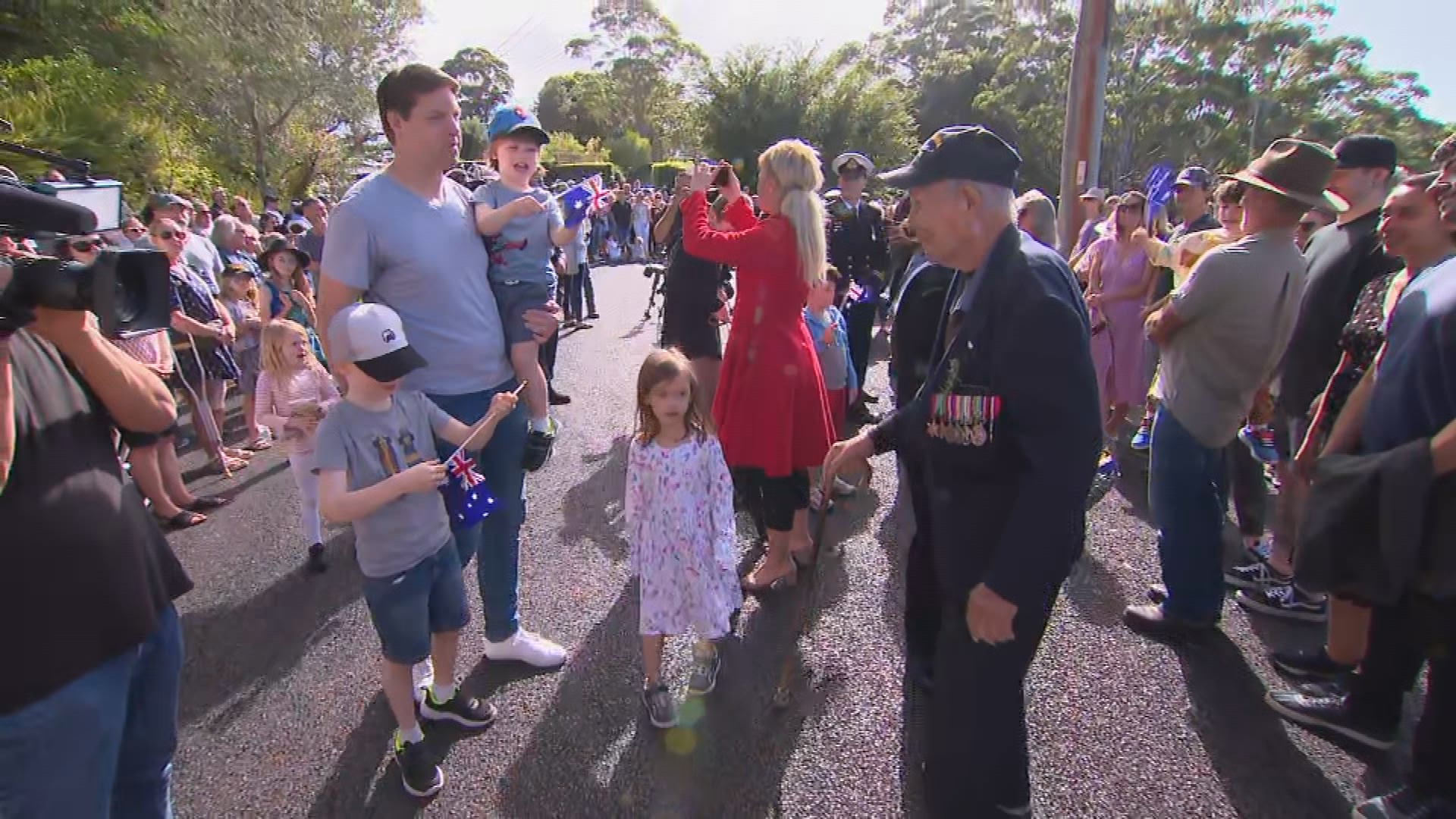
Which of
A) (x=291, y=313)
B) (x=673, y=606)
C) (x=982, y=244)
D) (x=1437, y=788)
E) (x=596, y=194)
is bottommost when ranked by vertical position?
(x=1437, y=788)

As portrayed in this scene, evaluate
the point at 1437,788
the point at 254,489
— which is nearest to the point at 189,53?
the point at 254,489

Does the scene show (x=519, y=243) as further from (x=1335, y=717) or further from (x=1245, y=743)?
(x=1335, y=717)

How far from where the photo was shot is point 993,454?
1773 millimetres

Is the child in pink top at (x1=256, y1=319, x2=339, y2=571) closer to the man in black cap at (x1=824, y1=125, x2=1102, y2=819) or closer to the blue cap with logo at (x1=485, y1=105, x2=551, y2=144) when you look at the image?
the blue cap with logo at (x1=485, y1=105, x2=551, y2=144)

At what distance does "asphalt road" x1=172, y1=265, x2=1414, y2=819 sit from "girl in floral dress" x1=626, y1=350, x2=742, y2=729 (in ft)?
1.12

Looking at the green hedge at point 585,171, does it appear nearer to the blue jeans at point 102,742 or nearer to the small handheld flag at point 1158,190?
the small handheld flag at point 1158,190

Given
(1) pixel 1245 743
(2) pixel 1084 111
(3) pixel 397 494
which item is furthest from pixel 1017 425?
(2) pixel 1084 111

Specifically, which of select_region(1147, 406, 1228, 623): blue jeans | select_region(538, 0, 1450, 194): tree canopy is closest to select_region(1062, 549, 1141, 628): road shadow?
select_region(1147, 406, 1228, 623): blue jeans

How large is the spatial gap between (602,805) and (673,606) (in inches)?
27.7

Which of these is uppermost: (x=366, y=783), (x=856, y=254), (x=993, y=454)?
(x=856, y=254)

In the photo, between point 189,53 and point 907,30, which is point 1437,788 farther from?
point 907,30

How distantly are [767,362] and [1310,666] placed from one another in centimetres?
259

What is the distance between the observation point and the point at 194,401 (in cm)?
538

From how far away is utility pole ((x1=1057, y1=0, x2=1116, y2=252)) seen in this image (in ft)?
25.5
